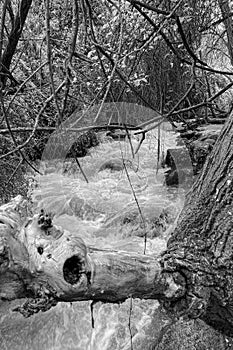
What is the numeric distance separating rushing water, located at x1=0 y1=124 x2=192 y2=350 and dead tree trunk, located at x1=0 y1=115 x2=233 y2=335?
0.36 feet

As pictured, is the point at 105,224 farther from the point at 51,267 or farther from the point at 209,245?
the point at 51,267

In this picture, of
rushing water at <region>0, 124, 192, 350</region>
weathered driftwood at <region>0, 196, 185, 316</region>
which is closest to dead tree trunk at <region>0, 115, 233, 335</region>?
weathered driftwood at <region>0, 196, 185, 316</region>

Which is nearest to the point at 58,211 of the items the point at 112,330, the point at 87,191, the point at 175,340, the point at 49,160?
the point at 87,191

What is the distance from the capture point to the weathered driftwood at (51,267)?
896mm

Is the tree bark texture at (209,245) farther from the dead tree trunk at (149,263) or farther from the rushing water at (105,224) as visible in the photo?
the rushing water at (105,224)

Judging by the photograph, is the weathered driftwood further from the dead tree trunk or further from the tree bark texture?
the tree bark texture

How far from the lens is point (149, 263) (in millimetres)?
1099

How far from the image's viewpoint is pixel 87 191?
553cm

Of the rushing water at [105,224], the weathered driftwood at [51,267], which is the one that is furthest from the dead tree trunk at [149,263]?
the rushing water at [105,224]

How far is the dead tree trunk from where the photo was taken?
0.92m

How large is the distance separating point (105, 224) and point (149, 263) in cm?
369

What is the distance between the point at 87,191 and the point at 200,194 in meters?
4.28

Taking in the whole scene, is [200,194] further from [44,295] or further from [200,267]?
[44,295]

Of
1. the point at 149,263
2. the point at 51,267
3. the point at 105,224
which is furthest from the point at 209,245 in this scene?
the point at 105,224
